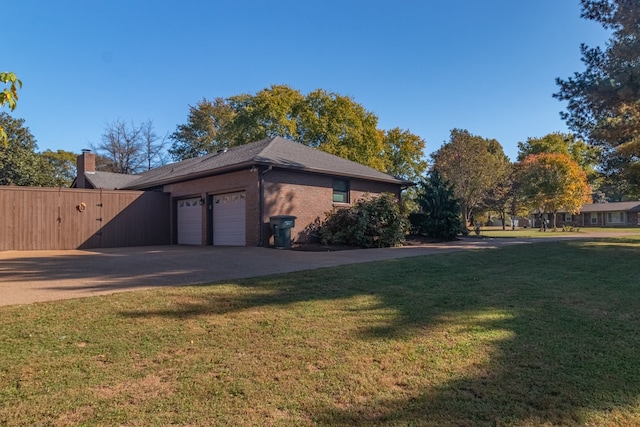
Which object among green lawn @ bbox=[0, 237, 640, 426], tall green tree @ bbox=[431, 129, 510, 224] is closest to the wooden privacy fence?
green lawn @ bbox=[0, 237, 640, 426]

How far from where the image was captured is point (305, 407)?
2896 millimetres

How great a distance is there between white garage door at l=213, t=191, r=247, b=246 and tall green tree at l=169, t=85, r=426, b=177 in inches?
680

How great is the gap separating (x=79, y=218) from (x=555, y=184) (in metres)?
36.0

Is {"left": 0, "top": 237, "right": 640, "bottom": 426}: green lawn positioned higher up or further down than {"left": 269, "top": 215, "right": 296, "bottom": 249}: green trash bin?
further down

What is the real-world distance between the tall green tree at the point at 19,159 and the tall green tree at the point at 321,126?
15606mm

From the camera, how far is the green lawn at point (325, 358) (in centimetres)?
284

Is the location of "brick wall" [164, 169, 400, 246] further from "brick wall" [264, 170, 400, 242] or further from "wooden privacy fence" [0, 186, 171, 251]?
"wooden privacy fence" [0, 186, 171, 251]

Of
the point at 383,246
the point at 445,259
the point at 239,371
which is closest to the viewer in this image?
the point at 239,371

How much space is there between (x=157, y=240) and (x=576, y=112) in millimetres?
17440

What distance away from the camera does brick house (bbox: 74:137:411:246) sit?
15.1m

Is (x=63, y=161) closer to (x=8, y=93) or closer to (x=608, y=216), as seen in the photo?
(x=8, y=93)

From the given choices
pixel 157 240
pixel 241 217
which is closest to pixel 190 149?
pixel 157 240

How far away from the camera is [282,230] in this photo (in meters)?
14.5

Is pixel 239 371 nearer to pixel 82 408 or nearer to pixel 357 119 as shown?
pixel 82 408
